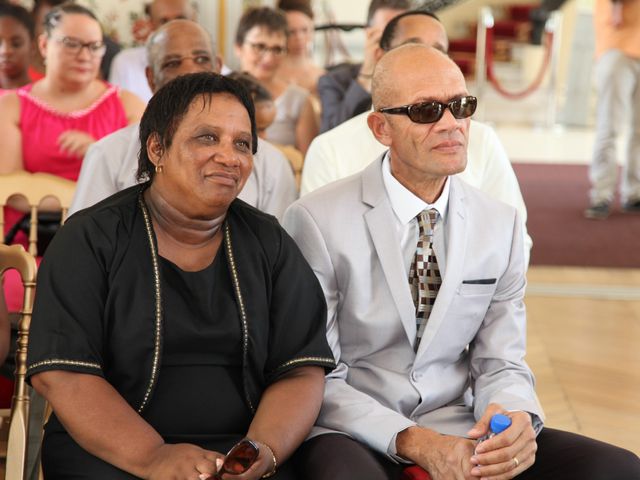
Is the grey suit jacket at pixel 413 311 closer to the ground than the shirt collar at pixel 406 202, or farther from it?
closer to the ground

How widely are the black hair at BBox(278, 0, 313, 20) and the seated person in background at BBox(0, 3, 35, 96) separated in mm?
1966

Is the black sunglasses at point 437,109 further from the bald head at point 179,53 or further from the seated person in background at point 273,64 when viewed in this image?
the seated person in background at point 273,64

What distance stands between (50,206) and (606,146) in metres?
4.84

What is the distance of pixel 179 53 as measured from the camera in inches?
142

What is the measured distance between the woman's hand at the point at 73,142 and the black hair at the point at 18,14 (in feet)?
3.89

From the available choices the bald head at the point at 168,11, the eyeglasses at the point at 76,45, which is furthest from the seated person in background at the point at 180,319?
the bald head at the point at 168,11

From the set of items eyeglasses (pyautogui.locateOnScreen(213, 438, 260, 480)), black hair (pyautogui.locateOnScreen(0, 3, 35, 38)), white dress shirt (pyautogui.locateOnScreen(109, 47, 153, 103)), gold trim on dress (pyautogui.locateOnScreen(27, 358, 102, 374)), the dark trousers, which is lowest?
the dark trousers

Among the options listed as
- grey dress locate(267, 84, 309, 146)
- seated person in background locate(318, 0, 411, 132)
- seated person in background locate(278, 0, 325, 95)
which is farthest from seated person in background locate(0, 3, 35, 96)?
seated person in background locate(278, 0, 325, 95)

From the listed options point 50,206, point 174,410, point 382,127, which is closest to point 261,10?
point 50,206

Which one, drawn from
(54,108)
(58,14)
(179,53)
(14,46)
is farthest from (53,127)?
(14,46)

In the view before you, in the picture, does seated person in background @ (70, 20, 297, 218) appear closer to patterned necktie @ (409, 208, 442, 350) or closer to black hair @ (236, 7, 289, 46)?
patterned necktie @ (409, 208, 442, 350)

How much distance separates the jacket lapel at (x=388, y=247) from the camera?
2.44 m

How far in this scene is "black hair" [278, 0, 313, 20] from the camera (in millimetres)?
6477

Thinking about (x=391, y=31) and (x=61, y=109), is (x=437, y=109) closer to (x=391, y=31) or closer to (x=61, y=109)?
(x=391, y=31)
